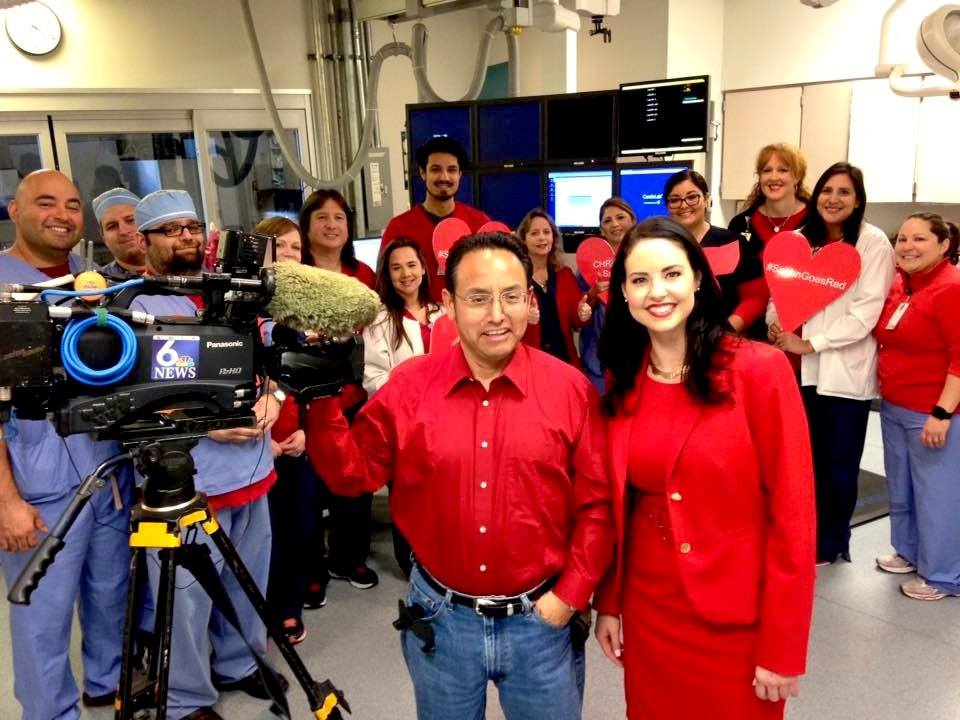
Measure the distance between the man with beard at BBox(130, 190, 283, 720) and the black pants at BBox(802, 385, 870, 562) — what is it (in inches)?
82.6

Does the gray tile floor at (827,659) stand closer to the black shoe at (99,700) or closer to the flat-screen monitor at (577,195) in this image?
the black shoe at (99,700)

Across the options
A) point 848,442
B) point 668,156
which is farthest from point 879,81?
point 848,442

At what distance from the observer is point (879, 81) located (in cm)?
499

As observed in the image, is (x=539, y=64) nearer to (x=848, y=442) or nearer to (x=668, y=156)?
(x=668, y=156)

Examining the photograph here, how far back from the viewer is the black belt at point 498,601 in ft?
4.46

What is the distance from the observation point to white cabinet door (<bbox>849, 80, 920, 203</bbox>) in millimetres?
4938

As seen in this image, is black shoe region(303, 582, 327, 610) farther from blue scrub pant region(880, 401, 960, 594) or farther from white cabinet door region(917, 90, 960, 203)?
white cabinet door region(917, 90, 960, 203)

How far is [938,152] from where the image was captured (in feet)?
15.9

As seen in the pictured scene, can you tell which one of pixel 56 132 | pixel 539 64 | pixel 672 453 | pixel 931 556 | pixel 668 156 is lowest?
pixel 931 556

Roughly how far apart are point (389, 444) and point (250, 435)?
686mm

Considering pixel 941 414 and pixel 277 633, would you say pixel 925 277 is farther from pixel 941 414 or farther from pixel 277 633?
pixel 277 633

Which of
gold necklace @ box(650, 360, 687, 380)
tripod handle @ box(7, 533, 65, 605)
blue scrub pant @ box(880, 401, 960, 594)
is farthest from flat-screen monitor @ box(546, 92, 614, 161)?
tripod handle @ box(7, 533, 65, 605)

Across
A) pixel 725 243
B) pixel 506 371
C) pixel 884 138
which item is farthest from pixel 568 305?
pixel 884 138

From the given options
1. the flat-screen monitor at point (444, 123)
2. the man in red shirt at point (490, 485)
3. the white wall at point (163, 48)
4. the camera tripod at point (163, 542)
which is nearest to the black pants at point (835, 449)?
the man in red shirt at point (490, 485)
